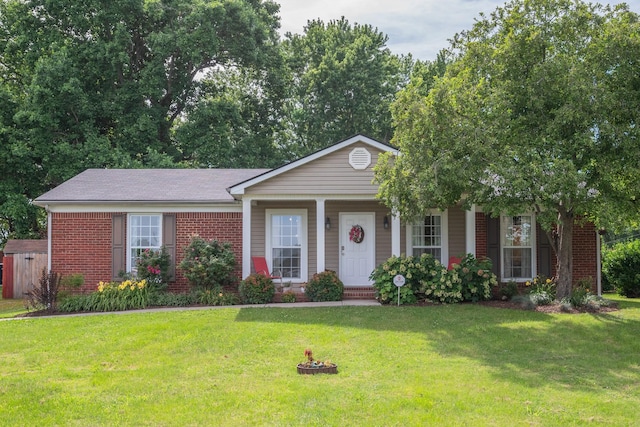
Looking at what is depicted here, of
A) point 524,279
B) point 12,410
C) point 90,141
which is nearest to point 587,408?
point 12,410

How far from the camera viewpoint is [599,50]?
35.5ft

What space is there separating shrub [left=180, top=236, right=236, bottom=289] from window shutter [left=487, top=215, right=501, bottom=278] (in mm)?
6504

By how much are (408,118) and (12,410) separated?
8.53 m

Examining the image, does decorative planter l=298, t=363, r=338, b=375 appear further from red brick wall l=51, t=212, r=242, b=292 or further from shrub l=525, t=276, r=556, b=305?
red brick wall l=51, t=212, r=242, b=292

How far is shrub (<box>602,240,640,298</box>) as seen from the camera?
1712cm

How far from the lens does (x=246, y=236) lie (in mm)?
14602

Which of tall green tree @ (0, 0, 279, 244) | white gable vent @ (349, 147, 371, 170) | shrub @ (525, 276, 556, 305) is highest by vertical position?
tall green tree @ (0, 0, 279, 244)

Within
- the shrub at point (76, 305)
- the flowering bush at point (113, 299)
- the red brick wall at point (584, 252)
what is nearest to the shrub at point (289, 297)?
the flowering bush at point (113, 299)

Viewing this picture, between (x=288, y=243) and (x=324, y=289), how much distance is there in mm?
2279

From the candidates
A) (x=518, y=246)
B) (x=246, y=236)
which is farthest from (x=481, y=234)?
(x=246, y=236)

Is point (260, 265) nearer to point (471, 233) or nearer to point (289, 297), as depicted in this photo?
point (289, 297)

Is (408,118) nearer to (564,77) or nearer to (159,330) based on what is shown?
(564,77)

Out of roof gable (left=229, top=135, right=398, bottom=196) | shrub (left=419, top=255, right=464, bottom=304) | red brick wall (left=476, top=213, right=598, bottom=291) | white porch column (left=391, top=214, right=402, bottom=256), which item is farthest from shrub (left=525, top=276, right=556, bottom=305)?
roof gable (left=229, top=135, right=398, bottom=196)

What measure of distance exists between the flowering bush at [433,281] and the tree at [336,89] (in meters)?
18.3
